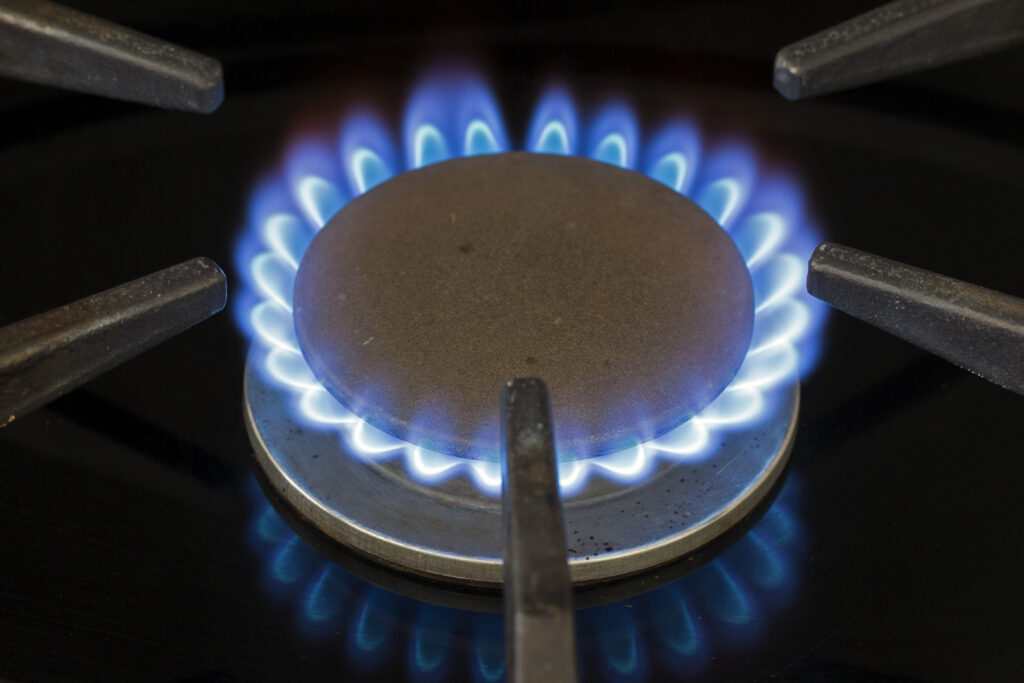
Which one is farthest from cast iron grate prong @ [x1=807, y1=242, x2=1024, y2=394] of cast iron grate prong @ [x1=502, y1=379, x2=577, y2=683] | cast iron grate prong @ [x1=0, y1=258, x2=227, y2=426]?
cast iron grate prong @ [x1=0, y1=258, x2=227, y2=426]

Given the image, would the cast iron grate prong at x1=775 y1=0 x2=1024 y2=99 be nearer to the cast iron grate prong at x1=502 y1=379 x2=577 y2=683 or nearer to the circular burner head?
the circular burner head

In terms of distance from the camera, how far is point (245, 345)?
68cm

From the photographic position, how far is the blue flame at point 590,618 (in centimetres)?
52

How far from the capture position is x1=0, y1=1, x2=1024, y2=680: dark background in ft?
1.72

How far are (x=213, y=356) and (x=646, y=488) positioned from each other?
267mm

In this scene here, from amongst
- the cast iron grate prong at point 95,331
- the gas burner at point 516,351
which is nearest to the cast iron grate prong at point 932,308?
the gas burner at point 516,351

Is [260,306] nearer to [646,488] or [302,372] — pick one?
[302,372]

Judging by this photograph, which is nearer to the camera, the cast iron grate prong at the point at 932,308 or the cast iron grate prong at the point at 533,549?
the cast iron grate prong at the point at 533,549

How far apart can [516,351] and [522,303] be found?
39 mm

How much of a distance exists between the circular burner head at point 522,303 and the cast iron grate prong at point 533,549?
8 centimetres

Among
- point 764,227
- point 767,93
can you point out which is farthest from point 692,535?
point 767,93

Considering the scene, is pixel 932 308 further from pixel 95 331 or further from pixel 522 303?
pixel 95 331

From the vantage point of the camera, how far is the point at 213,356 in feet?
2.21

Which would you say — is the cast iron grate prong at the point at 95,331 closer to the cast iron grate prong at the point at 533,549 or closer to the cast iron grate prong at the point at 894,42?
the cast iron grate prong at the point at 533,549
